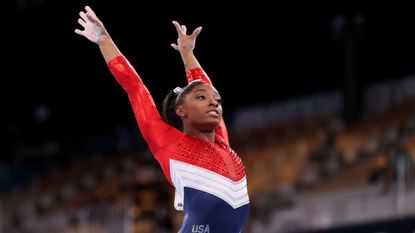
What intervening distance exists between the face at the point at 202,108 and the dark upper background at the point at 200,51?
988cm

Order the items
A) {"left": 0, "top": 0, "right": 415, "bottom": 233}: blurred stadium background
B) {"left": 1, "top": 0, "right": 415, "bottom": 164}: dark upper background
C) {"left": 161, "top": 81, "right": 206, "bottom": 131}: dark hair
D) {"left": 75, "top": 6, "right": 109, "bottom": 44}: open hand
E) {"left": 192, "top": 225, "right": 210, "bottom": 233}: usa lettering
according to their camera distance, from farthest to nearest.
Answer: {"left": 1, "top": 0, "right": 415, "bottom": 164}: dark upper background
{"left": 0, "top": 0, "right": 415, "bottom": 233}: blurred stadium background
{"left": 75, "top": 6, "right": 109, "bottom": 44}: open hand
{"left": 161, "top": 81, "right": 206, "bottom": 131}: dark hair
{"left": 192, "top": 225, "right": 210, "bottom": 233}: usa lettering

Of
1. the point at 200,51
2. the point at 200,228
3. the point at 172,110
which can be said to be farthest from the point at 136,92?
the point at 200,51

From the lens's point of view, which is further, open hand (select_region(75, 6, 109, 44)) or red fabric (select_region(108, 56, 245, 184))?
open hand (select_region(75, 6, 109, 44))

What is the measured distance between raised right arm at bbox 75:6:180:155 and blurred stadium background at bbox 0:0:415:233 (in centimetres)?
626

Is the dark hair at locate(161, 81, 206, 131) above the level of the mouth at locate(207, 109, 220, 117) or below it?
above

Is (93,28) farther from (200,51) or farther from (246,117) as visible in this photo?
(246,117)

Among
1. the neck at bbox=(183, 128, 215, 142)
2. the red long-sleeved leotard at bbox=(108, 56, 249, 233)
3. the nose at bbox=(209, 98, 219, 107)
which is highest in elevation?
the nose at bbox=(209, 98, 219, 107)

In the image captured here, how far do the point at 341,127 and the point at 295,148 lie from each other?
109 centimetres

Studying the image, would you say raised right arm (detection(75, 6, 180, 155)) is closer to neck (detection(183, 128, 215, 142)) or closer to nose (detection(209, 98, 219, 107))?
neck (detection(183, 128, 215, 142))

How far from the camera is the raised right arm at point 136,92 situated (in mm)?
4793

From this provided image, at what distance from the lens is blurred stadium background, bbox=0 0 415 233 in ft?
44.6

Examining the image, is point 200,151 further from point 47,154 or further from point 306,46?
point 47,154

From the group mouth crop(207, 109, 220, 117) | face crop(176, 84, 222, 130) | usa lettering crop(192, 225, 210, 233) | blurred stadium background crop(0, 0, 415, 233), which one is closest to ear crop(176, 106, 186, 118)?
face crop(176, 84, 222, 130)

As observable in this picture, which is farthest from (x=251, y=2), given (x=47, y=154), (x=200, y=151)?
(x=200, y=151)
